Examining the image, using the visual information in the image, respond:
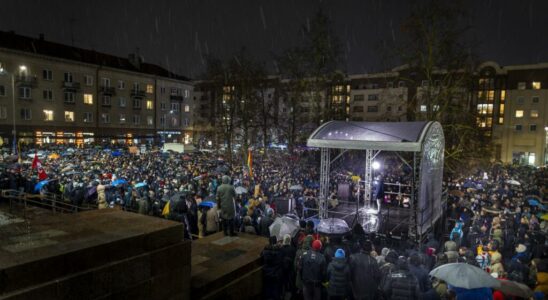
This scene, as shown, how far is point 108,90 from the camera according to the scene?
50.9m

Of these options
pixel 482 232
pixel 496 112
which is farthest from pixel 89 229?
pixel 496 112

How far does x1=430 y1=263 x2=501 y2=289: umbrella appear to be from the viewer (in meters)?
5.26

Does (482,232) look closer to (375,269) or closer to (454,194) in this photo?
(375,269)

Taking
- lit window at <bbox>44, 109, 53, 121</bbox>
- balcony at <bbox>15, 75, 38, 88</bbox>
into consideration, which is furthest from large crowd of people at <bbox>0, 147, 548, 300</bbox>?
lit window at <bbox>44, 109, 53, 121</bbox>

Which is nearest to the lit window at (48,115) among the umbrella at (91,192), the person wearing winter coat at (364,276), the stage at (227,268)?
the umbrella at (91,192)

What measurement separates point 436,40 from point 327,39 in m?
7.40

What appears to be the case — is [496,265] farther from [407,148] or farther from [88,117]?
[88,117]

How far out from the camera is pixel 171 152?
116 feet

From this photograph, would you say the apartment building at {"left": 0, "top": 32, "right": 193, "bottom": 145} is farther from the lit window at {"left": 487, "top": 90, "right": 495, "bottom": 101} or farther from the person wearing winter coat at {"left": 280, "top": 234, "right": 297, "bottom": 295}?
the lit window at {"left": 487, "top": 90, "right": 495, "bottom": 101}

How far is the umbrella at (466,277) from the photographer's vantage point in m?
5.26

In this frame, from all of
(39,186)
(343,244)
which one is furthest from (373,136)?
(39,186)

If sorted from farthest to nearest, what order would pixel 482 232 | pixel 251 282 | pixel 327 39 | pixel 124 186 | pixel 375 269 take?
pixel 327 39
pixel 124 186
pixel 482 232
pixel 251 282
pixel 375 269

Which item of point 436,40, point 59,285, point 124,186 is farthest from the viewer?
point 436,40

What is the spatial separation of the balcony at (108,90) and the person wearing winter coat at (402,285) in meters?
53.3
